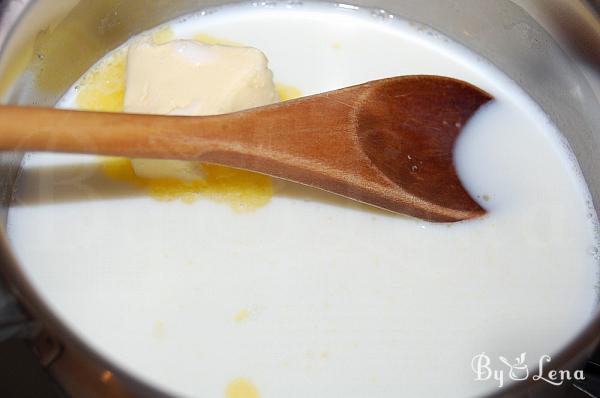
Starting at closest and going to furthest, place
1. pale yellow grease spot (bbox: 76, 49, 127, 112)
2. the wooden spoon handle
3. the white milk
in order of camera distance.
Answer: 1. the wooden spoon handle
2. the white milk
3. pale yellow grease spot (bbox: 76, 49, 127, 112)

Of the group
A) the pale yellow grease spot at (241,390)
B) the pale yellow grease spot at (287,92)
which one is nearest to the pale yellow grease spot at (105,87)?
the pale yellow grease spot at (287,92)

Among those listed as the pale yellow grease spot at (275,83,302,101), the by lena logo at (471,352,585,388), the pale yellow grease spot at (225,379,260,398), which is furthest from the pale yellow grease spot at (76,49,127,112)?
the by lena logo at (471,352,585,388)

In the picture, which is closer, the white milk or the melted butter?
the white milk

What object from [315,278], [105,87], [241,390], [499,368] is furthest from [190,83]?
[499,368]

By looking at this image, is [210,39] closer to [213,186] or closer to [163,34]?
[163,34]

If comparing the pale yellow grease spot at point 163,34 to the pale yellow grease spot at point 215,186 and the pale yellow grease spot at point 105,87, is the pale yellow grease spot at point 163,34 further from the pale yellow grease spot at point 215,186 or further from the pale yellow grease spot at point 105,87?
the pale yellow grease spot at point 215,186

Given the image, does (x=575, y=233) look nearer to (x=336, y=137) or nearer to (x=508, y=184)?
(x=508, y=184)

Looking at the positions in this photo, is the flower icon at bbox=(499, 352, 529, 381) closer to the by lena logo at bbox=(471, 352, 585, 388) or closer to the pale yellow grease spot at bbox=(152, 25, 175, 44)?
the by lena logo at bbox=(471, 352, 585, 388)
